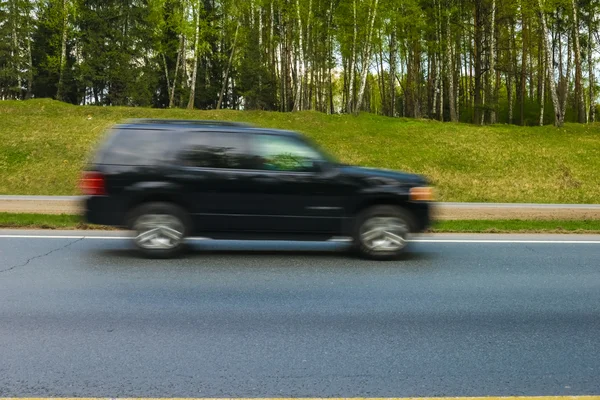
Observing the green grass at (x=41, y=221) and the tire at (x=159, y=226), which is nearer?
the tire at (x=159, y=226)

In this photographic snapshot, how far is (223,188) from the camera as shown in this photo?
27.4ft

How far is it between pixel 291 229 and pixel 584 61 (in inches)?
1969

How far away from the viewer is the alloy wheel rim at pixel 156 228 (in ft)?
27.5

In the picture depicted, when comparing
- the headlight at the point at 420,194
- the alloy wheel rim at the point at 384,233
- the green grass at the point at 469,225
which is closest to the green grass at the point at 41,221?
the green grass at the point at 469,225

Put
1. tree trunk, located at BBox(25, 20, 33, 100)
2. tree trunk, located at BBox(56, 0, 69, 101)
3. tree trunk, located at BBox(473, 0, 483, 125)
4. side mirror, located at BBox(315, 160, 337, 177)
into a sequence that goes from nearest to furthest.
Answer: side mirror, located at BBox(315, 160, 337, 177), tree trunk, located at BBox(473, 0, 483, 125), tree trunk, located at BBox(56, 0, 69, 101), tree trunk, located at BBox(25, 20, 33, 100)

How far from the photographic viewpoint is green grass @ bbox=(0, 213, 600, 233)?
11922 mm

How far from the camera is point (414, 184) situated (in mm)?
8594

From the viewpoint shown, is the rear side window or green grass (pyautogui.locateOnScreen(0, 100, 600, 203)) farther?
green grass (pyautogui.locateOnScreen(0, 100, 600, 203))

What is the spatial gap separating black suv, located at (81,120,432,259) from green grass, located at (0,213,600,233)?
3.94 meters

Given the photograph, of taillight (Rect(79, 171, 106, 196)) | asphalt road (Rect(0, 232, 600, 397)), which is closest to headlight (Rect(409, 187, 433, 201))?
asphalt road (Rect(0, 232, 600, 397))

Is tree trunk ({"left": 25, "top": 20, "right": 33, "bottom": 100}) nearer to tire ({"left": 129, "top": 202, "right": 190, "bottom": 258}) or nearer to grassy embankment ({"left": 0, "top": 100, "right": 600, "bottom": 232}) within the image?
grassy embankment ({"left": 0, "top": 100, "right": 600, "bottom": 232})

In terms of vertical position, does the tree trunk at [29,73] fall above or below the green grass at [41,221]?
above

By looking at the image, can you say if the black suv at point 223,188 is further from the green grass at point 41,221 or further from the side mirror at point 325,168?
the green grass at point 41,221

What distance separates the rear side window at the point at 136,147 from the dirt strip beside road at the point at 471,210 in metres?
6.60
